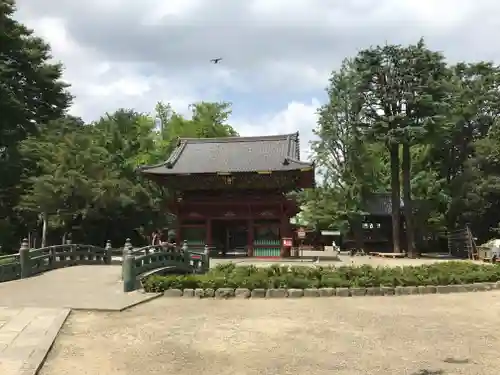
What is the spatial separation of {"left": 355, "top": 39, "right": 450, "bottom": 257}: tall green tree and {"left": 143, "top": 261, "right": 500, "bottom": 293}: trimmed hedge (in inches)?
887

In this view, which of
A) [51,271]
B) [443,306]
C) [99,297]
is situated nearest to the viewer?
[443,306]

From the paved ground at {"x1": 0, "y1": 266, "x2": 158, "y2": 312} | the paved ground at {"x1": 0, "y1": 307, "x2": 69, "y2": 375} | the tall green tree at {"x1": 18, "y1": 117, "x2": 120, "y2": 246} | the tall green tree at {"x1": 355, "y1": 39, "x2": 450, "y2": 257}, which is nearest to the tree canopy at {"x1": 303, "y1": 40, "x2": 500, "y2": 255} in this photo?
the tall green tree at {"x1": 355, "y1": 39, "x2": 450, "y2": 257}

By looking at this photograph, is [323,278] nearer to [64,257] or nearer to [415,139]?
[64,257]

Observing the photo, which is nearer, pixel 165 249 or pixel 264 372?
pixel 264 372

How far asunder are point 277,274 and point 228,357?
7.85m

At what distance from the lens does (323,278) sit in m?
14.7

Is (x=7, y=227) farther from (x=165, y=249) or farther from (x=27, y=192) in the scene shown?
(x=165, y=249)

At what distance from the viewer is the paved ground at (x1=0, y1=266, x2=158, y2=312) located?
38.8 feet

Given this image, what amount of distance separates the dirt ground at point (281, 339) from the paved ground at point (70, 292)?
848mm

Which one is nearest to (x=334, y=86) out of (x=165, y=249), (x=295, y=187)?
(x=295, y=187)

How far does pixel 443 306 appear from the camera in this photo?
12117 mm

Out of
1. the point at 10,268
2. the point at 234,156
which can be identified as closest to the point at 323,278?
the point at 10,268

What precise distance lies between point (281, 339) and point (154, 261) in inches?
359

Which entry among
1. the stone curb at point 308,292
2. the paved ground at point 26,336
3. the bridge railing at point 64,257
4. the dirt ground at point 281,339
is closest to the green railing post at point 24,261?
the bridge railing at point 64,257
